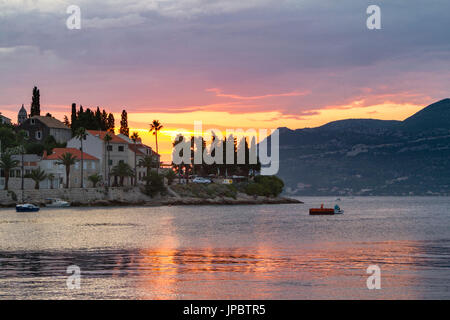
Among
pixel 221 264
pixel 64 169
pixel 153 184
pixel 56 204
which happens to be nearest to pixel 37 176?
pixel 56 204

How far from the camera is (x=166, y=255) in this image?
63.3m

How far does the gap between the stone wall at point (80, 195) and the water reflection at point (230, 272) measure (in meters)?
109

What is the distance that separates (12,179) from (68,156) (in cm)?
1594

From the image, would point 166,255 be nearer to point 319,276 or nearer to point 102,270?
point 102,270

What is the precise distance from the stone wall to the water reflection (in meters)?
109

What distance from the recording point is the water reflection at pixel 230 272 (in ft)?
131

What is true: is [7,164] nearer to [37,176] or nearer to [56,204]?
[37,176]

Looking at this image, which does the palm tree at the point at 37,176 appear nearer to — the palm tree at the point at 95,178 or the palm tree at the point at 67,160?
the palm tree at the point at 67,160

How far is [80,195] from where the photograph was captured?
179000 millimetres

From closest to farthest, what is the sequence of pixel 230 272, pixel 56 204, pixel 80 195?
Answer: pixel 230 272 < pixel 56 204 < pixel 80 195

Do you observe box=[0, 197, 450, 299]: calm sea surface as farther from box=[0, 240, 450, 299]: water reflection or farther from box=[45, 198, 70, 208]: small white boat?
box=[45, 198, 70, 208]: small white boat

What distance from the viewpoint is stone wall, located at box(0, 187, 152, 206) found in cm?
16925

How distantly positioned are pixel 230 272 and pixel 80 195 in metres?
136
